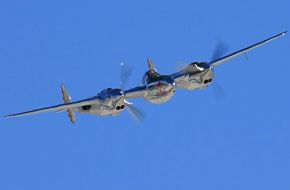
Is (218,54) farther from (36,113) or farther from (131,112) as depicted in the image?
(36,113)

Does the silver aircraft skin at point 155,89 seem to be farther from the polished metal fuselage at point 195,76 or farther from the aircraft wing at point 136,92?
the polished metal fuselage at point 195,76

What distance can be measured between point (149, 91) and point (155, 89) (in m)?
0.99

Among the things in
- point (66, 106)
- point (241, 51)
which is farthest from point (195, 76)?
point (66, 106)

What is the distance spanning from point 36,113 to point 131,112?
10.6 meters

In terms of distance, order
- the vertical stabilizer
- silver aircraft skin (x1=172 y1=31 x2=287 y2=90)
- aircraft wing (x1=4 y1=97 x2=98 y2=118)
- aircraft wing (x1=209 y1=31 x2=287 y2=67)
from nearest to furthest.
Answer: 1. aircraft wing (x1=4 y1=97 x2=98 y2=118)
2. silver aircraft skin (x1=172 y1=31 x2=287 y2=90)
3. the vertical stabilizer
4. aircraft wing (x1=209 y1=31 x2=287 y2=67)

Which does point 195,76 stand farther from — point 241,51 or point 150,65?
point 241,51

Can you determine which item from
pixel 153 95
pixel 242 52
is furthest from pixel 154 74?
pixel 242 52

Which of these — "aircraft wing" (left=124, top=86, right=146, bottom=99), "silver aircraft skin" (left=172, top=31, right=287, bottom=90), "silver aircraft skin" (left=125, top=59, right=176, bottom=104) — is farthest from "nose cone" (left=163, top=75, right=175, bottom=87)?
"silver aircraft skin" (left=172, top=31, right=287, bottom=90)

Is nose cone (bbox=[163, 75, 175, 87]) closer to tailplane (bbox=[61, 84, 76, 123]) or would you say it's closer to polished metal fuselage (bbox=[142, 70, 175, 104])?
polished metal fuselage (bbox=[142, 70, 175, 104])

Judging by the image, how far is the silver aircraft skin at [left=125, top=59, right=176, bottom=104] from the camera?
119m

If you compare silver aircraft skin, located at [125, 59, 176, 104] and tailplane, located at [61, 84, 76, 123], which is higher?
tailplane, located at [61, 84, 76, 123]

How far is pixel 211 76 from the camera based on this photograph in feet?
407

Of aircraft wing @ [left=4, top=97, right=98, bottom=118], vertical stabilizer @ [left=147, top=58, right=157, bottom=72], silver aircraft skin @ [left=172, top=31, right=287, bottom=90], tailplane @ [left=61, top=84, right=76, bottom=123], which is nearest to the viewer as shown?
aircraft wing @ [left=4, top=97, right=98, bottom=118]

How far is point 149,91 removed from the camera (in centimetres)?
12000
